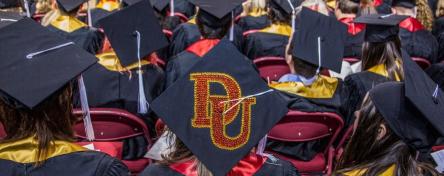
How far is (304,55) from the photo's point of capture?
3.72m

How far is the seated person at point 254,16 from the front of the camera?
22.3 feet

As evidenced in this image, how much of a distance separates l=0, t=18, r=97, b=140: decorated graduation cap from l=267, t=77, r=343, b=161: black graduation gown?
4.96 feet

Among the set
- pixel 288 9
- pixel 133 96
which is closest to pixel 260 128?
pixel 133 96

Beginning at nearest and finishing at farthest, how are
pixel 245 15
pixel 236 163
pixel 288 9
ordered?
pixel 236 163, pixel 288 9, pixel 245 15

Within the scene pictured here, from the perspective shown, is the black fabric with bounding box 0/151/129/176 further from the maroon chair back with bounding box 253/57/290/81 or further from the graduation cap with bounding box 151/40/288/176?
the maroon chair back with bounding box 253/57/290/81

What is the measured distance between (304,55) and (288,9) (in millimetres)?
1664

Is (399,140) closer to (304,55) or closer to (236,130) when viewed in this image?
(236,130)

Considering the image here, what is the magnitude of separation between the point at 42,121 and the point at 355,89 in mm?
2576

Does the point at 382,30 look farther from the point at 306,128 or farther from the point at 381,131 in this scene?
the point at 381,131

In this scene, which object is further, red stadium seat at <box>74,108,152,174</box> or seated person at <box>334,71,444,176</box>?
red stadium seat at <box>74,108,152,174</box>

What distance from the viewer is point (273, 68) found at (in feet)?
15.4

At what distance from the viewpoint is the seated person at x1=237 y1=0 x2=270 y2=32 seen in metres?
6.79

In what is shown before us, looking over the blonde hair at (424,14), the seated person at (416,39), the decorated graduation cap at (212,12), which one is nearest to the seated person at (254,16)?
the seated person at (416,39)

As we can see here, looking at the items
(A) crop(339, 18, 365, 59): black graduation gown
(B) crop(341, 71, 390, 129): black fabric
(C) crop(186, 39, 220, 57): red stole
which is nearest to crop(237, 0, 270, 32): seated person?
(A) crop(339, 18, 365, 59): black graduation gown
